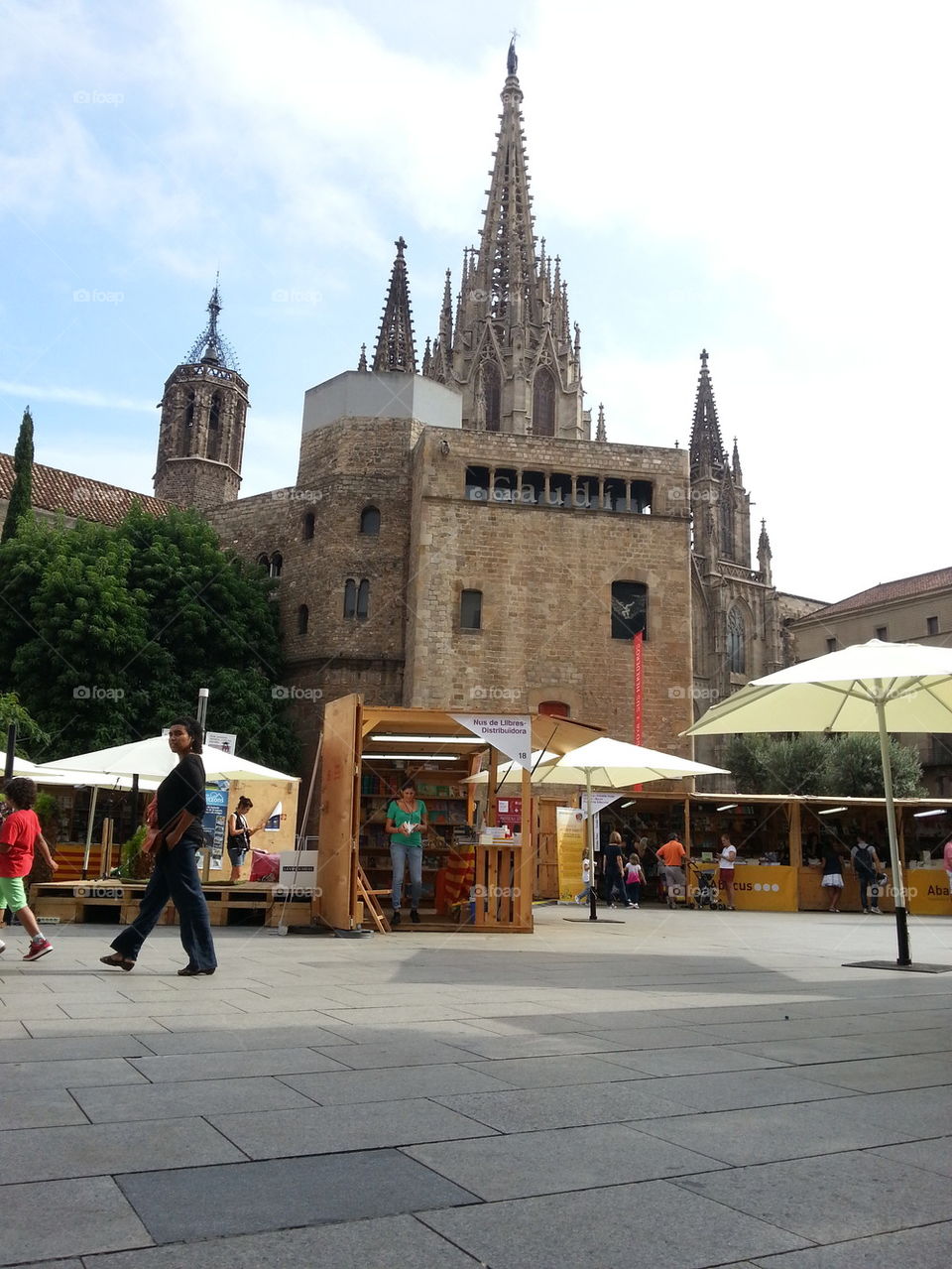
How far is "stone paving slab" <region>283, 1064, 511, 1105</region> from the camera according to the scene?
3854mm

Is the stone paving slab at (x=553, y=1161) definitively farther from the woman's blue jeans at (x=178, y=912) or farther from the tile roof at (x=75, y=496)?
the tile roof at (x=75, y=496)

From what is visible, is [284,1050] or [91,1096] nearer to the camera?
[91,1096]

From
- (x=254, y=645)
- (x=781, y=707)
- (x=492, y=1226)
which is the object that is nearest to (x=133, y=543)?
(x=254, y=645)

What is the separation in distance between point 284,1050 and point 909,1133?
257cm

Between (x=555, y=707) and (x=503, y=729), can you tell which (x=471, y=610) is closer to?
(x=555, y=707)

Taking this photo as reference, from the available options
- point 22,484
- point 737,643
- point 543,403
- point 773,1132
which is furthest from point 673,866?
point 737,643

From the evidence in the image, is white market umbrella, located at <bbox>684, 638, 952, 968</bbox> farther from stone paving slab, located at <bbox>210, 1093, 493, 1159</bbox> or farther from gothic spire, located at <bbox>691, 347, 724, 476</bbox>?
gothic spire, located at <bbox>691, 347, 724, 476</bbox>

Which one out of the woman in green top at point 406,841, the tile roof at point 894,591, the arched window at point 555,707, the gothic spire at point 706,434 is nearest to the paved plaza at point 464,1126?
the woman in green top at point 406,841

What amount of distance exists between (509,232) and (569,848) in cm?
5808

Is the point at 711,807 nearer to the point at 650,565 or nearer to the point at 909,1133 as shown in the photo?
the point at 650,565

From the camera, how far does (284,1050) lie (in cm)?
468

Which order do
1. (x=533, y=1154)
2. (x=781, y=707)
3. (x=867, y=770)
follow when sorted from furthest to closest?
(x=867, y=770) < (x=781, y=707) < (x=533, y=1154)

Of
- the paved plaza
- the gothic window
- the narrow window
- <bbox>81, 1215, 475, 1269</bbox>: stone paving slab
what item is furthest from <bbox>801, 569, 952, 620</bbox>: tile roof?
<bbox>81, 1215, 475, 1269</bbox>: stone paving slab

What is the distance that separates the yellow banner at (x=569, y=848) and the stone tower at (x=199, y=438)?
44.8 metres
